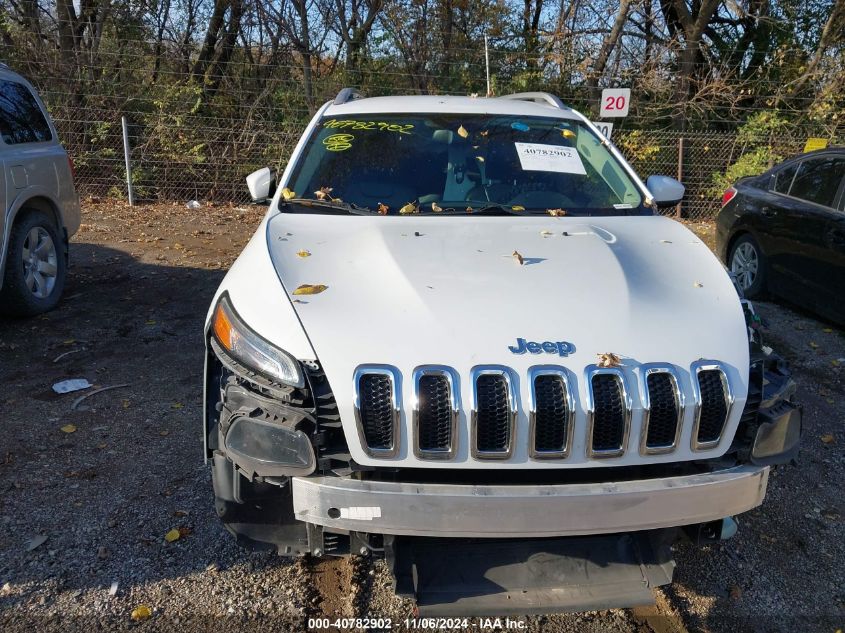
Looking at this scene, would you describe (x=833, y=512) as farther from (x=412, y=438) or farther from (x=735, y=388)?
(x=412, y=438)

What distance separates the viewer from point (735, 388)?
223 cm

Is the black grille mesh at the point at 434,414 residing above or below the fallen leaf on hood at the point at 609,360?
below

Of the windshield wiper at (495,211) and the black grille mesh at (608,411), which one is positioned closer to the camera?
the black grille mesh at (608,411)

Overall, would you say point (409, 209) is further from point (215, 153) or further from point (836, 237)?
point (215, 153)

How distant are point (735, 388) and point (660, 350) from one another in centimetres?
27

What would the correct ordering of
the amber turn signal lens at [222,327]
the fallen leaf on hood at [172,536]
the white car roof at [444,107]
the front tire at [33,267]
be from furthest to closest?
1. the front tire at [33,267]
2. the white car roof at [444,107]
3. the fallen leaf on hood at [172,536]
4. the amber turn signal lens at [222,327]

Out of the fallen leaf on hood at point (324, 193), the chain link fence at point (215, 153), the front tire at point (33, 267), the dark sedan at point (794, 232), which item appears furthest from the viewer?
the chain link fence at point (215, 153)

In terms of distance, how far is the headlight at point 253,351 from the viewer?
2.16 metres

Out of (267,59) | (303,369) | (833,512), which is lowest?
(833,512)

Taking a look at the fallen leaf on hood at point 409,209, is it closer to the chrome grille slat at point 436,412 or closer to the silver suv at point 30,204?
the chrome grille slat at point 436,412

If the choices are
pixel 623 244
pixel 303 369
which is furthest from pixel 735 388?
pixel 303 369

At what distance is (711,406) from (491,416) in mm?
734

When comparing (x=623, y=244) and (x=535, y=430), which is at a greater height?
(x=623, y=244)

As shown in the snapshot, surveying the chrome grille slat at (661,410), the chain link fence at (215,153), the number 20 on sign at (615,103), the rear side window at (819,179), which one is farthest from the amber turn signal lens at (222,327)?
the chain link fence at (215,153)
